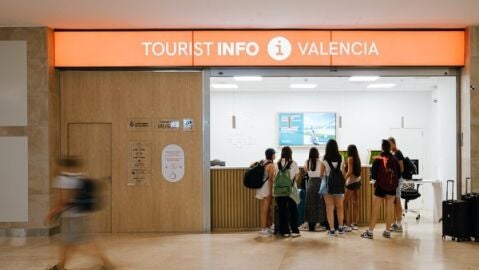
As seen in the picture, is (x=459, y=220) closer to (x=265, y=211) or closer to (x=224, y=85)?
(x=265, y=211)

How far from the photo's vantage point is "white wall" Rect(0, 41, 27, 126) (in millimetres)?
8930

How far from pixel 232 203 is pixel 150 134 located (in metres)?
1.76

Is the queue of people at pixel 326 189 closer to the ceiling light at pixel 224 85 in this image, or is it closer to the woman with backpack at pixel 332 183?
the woman with backpack at pixel 332 183

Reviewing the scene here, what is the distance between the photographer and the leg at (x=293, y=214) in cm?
863

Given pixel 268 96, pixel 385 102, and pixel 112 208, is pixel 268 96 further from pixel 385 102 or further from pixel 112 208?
pixel 112 208

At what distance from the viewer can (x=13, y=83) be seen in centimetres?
894

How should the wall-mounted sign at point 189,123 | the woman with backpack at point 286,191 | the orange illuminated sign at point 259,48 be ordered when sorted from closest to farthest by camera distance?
1. the woman with backpack at point 286,191
2. the orange illuminated sign at point 259,48
3. the wall-mounted sign at point 189,123

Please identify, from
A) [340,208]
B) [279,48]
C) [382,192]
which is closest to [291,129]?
[279,48]

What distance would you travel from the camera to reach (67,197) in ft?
20.0

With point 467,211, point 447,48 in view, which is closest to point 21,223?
point 467,211

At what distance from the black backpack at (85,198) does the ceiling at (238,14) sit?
274 centimetres

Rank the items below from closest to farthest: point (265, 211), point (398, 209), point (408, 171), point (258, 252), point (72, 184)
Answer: point (72, 184) → point (258, 252) → point (265, 211) → point (398, 209) → point (408, 171)

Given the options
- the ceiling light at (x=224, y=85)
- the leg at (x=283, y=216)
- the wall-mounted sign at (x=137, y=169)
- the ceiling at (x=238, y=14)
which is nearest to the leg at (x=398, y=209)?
the leg at (x=283, y=216)

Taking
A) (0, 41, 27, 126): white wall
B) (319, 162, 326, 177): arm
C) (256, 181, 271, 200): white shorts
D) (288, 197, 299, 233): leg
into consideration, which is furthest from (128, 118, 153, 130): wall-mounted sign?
(319, 162, 326, 177): arm
